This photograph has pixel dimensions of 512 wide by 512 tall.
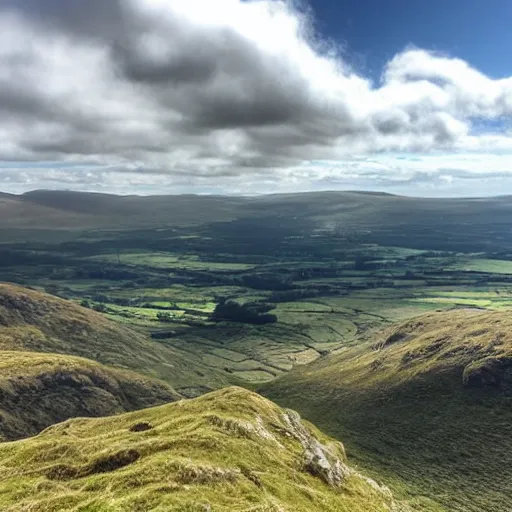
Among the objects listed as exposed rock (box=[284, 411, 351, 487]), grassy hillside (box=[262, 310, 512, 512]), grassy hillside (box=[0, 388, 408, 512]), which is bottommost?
grassy hillside (box=[262, 310, 512, 512])

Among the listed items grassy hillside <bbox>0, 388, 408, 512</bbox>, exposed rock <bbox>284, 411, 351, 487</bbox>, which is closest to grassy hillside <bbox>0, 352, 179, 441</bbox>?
grassy hillside <bbox>0, 388, 408, 512</bbox>

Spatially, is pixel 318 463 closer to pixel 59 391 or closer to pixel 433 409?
pixel 433 409

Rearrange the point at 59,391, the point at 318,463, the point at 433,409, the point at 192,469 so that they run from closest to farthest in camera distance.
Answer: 1. the point at 192,469
2. the point at 318,463
3. the point at 433,409
4. the point at 59,391

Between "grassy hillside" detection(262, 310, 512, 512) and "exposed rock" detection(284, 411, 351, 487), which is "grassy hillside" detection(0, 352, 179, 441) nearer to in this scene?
"grassy hillside" detection(262, 310, 512, 512)

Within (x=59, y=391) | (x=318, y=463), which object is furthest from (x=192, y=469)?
(x=59, y=391)

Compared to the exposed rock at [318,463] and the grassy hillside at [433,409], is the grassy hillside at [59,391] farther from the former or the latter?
the exposed rock at [318,463]
